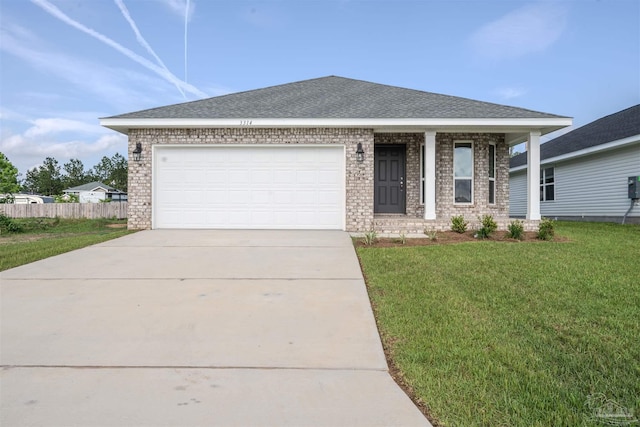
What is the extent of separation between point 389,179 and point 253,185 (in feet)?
14.0

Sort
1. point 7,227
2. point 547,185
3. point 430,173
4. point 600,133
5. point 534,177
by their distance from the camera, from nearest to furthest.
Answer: point 430,173
point 534,177
point 7,227
point 600,133
point 547,185

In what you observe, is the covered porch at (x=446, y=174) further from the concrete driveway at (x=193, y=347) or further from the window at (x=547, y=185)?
the window at (x=547, y=185)

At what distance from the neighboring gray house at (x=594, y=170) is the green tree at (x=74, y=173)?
7142cm

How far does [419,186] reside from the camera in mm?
11625

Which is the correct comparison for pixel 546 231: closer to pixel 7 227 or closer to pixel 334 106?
pixel 334 106

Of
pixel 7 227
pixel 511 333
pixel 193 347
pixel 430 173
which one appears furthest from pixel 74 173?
pixel 511 333

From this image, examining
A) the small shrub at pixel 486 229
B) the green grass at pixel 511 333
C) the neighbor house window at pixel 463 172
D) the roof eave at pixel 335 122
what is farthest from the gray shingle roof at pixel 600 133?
the green grass at pixel 511 333

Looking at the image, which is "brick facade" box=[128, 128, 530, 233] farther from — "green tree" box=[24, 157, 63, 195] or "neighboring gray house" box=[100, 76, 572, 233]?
"green tree" box=[24, 157, 63, 195]

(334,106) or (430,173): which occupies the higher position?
(334,106)

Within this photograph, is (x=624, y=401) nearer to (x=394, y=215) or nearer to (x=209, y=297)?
(x=209, y=297)

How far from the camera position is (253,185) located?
34.3 feet

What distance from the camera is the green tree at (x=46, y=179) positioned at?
211 ft

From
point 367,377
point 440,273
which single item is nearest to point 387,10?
point 440,273

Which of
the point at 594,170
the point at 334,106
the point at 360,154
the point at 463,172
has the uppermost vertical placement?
the point at 334,106
